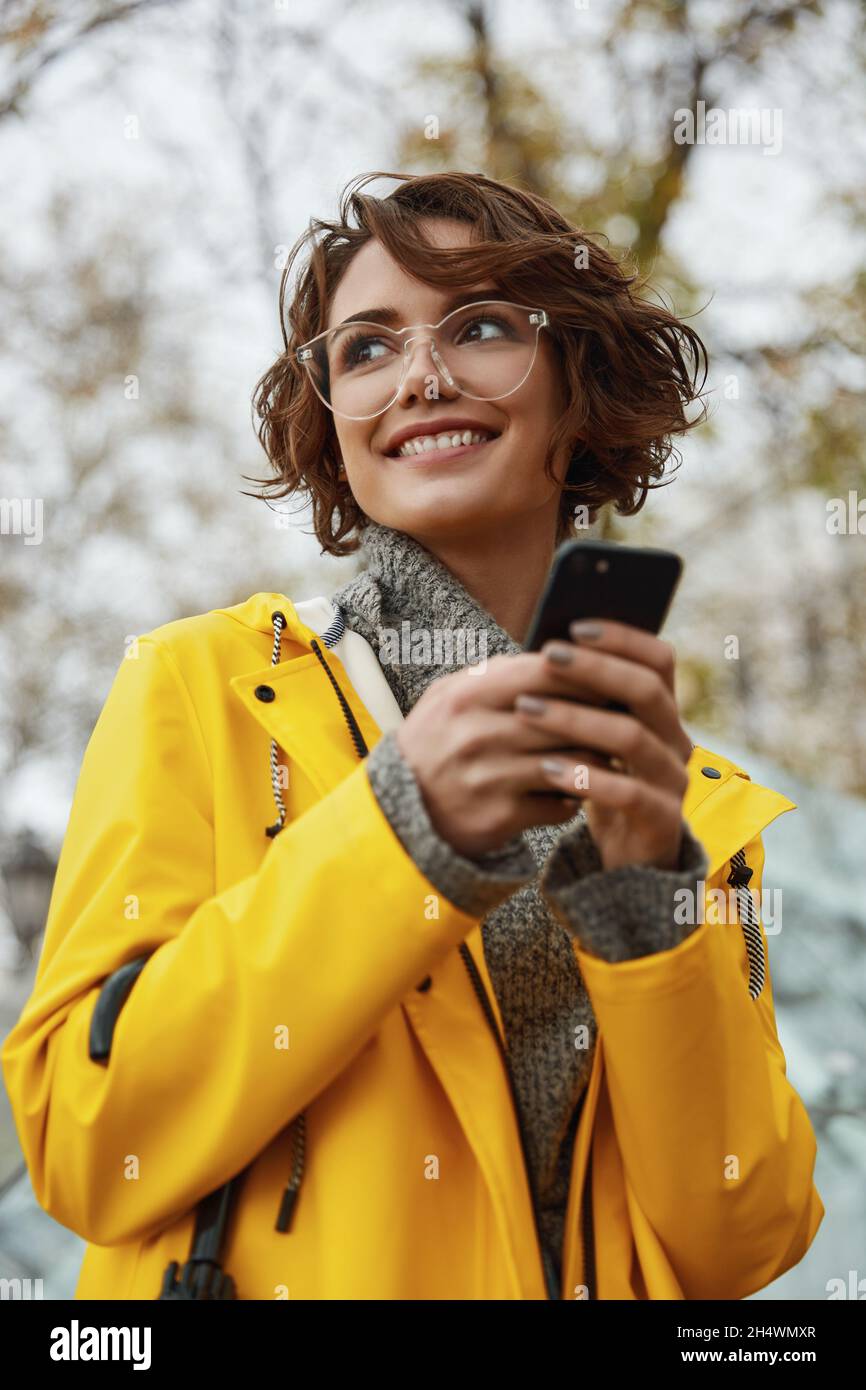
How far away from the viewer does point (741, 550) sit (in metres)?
14.2

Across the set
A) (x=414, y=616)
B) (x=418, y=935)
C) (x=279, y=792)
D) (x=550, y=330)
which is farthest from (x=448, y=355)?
(x=418, y=935)

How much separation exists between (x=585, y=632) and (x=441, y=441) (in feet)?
2.49

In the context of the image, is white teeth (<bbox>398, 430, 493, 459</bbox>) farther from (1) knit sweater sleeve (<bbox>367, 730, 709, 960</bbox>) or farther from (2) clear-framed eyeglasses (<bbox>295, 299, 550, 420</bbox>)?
(1) knit sweater sleeve (<bbox>367, 730, 709, 960</bbox>)

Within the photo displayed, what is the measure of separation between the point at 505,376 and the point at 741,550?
12800 mm

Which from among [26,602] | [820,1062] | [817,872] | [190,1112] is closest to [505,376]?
[190,1112]

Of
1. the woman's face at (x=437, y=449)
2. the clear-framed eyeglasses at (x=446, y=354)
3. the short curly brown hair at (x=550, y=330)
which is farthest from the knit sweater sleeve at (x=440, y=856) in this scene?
the short curly brown hair at (x=550, y=330)

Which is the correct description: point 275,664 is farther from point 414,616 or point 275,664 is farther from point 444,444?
point 444,444

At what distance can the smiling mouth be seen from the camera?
1.89m

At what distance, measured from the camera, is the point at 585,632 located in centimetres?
121

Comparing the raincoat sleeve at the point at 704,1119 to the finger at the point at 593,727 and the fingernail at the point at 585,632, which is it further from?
the fingernail at the point at 585,632

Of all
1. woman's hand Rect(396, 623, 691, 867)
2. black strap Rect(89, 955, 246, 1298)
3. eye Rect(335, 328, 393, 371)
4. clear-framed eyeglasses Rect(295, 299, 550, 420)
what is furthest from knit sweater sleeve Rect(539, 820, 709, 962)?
eye Rect(335, 328, 393, 371)

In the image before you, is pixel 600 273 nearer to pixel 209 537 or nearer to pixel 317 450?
pixel 317 450

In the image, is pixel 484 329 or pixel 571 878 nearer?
pixel 571 878

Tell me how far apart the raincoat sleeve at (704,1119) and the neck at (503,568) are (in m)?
0.61
